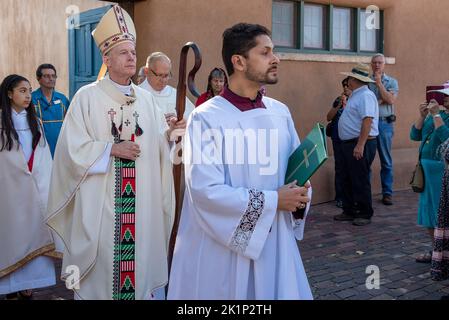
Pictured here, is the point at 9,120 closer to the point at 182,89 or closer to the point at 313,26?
the point at 182,89

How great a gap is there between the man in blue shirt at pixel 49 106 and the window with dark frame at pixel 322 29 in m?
3.49

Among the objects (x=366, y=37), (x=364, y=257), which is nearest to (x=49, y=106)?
(x=364, y=257)

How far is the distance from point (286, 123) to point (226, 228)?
72cm

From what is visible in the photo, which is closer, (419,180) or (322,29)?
(419,180)

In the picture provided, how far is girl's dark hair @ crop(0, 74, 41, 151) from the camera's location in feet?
17.0

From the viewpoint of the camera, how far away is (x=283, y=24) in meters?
9.20

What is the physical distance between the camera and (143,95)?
4.48 metres

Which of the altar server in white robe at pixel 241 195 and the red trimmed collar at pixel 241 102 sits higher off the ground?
the red trimmed collar at pixel 241 102

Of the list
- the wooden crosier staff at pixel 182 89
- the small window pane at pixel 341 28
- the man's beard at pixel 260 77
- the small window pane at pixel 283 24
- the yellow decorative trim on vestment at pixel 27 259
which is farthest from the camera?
the small window pane at pixel 341 28

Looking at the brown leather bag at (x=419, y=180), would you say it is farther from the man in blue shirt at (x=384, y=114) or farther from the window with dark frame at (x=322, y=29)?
the window with dark frame at (x=322, y=29)

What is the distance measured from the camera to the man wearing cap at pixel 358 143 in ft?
25.4

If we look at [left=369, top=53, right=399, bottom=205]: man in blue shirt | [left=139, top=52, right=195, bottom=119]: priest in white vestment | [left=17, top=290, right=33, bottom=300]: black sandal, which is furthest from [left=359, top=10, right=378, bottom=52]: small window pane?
[left=17, top=290, right=33, bottom=300]: black sandal

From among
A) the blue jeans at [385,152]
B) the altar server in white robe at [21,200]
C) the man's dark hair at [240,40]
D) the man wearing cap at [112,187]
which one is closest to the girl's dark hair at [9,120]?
the altar server in white robe at [21,200]

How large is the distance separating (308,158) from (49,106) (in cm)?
545
